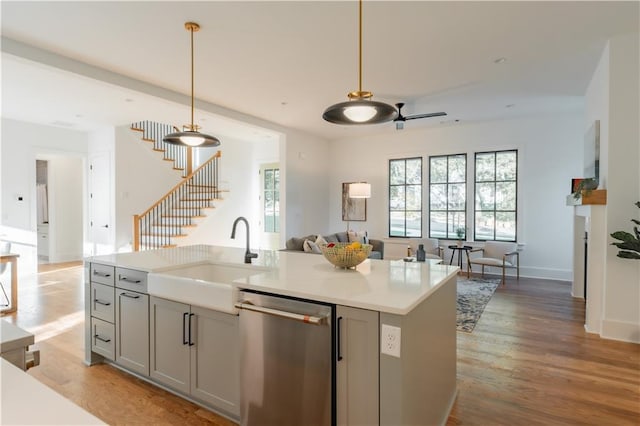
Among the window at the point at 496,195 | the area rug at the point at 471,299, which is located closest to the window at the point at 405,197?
the window at the point at 496,195

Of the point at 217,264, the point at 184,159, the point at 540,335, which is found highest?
the point at 184,159

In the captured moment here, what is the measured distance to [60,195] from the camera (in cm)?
826

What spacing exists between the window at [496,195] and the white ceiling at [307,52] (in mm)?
1218

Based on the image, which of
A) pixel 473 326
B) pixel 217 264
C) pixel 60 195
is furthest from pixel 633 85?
pixel 60 195

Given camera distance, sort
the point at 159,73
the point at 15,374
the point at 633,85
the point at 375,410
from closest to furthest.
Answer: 1. the point at 15,374
2. the point at 375,410
3. the point at 633,85
4. the point at 159,73

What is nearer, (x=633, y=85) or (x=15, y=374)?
(x=15, y=374)

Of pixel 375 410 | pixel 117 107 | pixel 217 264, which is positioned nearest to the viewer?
pixel 375 410

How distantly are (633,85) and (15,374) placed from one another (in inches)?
190

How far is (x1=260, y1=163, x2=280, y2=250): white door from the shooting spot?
874 cm

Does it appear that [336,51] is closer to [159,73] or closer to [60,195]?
[159,73]

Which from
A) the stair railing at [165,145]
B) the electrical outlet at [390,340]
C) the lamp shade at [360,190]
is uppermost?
the stair railing at [165,145]

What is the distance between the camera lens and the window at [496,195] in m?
6.63

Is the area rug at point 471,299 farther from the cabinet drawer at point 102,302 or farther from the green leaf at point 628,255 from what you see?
the cabinet drawer at point 102,302

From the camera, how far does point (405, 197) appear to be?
7.79 m
